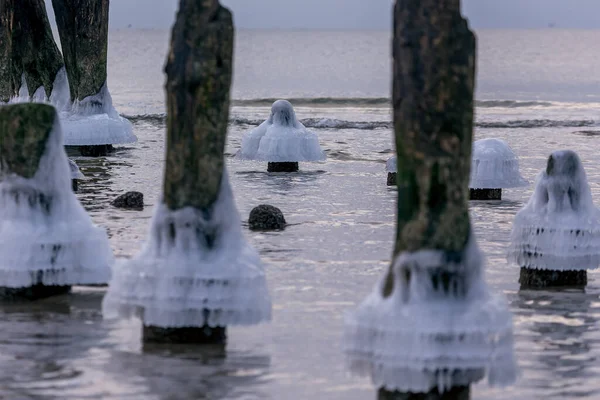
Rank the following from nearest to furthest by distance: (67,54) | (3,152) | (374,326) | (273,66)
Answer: (374,326) < (3,152) < (67,54) < (273,66)

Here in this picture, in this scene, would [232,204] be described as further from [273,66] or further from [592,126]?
[273,66]

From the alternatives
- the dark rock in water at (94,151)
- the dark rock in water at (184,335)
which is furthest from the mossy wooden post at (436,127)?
the dark rock in water at (94,151)

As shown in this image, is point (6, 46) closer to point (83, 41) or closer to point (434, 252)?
point (83, 41)

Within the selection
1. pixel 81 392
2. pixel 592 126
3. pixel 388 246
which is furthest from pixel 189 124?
pixel 592 126

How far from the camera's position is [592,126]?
35906 millimetres

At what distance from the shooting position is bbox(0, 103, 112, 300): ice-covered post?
10391 millimetres

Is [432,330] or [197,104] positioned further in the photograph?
[197,104]

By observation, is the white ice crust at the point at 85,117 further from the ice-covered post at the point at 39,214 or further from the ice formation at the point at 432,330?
the ice formation at the point at 432,330

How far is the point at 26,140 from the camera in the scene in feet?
34.1

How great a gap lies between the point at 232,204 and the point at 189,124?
1.99ft

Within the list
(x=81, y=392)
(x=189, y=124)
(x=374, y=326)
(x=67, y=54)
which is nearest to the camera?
(x=374, y=326)

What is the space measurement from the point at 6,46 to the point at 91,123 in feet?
6.06

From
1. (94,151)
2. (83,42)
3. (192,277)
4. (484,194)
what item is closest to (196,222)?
(192,277)

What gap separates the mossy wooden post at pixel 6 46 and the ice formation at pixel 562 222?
41.2ft
